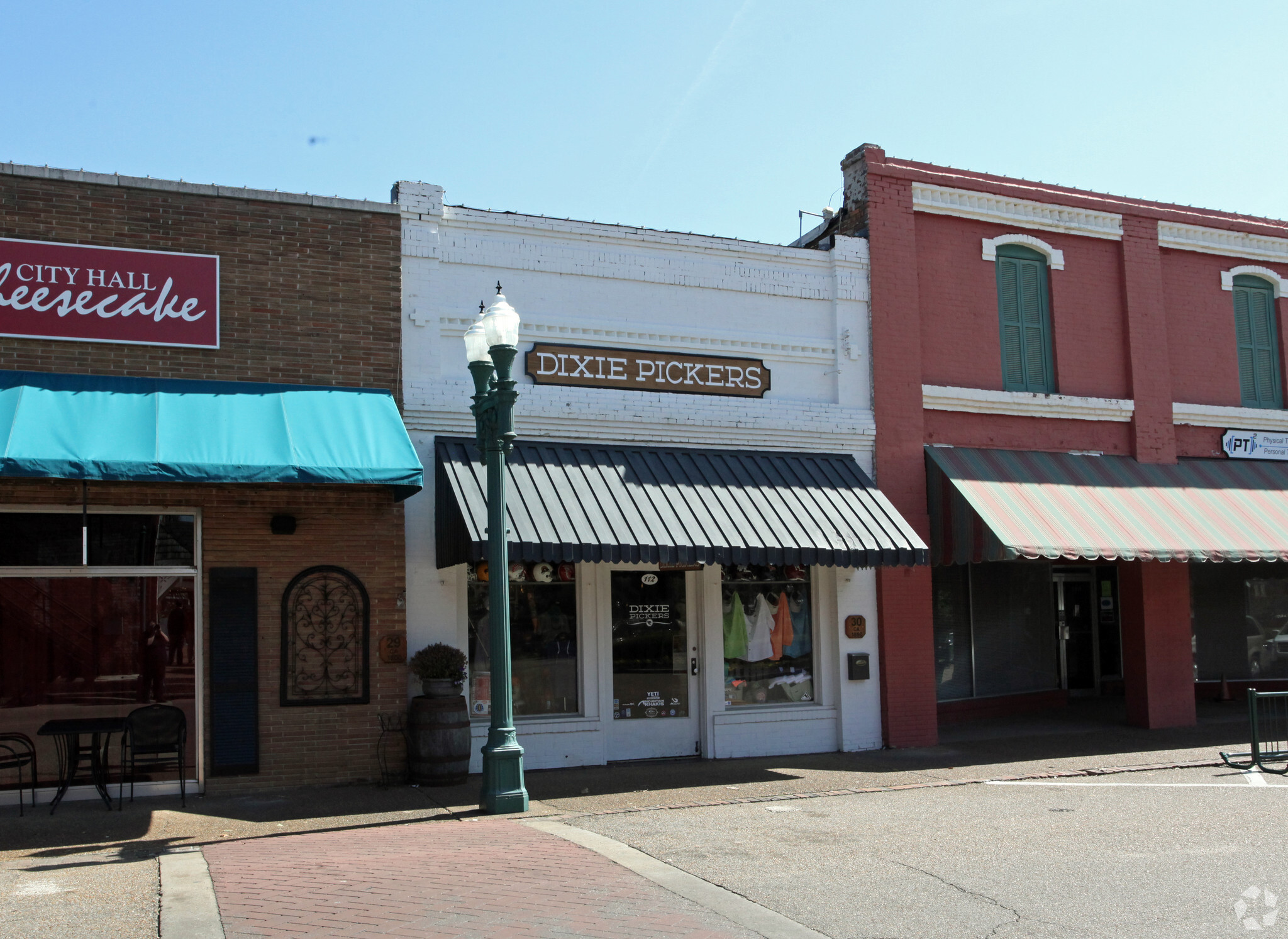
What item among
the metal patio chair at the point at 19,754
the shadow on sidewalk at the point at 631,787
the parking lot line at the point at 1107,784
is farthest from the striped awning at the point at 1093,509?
the metal patio chair at the point at 19,754

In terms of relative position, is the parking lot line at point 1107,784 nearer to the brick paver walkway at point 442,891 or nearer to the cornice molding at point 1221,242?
the brick paver walkway at point 442,891

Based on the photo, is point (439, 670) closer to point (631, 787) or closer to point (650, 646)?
point (631, 787)

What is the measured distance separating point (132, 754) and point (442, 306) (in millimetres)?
5297

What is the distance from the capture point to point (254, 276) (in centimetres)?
1141

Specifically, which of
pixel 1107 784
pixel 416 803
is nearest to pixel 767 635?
pixel 1107 784

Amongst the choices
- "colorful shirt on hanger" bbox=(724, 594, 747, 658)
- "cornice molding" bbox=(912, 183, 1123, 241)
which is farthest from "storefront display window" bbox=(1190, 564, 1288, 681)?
"colorful shirt on hanger" bbox=(724, 594, 747, 658)

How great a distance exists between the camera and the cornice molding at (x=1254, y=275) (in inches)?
658

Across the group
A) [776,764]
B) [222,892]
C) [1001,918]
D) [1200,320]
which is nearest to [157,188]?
[222,892]

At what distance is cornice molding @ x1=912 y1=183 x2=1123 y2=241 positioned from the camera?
581 inches

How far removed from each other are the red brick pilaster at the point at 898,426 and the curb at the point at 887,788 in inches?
86.2

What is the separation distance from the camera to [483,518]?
10750 millimetres

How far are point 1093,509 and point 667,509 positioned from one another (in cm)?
571

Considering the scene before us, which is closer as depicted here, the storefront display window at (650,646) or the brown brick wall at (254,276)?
the brown brick wall at (254,276)

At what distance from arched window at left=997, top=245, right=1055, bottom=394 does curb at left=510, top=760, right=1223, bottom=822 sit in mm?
5146
